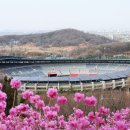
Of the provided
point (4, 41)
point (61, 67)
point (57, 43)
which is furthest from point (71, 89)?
point (4, 41)

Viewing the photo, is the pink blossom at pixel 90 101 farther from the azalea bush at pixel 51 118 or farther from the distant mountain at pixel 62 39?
the distant mountain at pixel 62 39

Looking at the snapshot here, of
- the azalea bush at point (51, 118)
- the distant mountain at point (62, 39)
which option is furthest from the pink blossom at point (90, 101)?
the distant mountain at point (62, 39)

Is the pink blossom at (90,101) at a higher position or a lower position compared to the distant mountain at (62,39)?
lower

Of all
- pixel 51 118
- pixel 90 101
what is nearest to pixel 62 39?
pixel 90 101

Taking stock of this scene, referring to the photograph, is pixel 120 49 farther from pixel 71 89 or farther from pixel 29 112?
pixel 29 112

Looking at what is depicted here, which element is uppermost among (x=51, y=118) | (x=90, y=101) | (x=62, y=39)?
(x=62, y=39)

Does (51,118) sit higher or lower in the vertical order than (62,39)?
lower

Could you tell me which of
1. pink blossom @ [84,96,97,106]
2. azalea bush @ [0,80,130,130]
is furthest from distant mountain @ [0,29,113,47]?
pink blossom @ [84,96,97,106]

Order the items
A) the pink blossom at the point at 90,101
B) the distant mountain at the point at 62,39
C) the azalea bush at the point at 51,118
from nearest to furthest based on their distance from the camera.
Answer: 1. the azalea bush at the point at 51,118
2. the pink blossom at the point at 90,101
3. the distant mountain at the point at 62,39

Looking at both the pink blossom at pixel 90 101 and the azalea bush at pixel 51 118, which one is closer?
the azalea bush at pixel 51 118

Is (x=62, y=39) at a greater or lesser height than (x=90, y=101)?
greater

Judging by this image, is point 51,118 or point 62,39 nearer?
point 51,118

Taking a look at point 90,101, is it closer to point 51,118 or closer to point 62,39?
point 51,118
